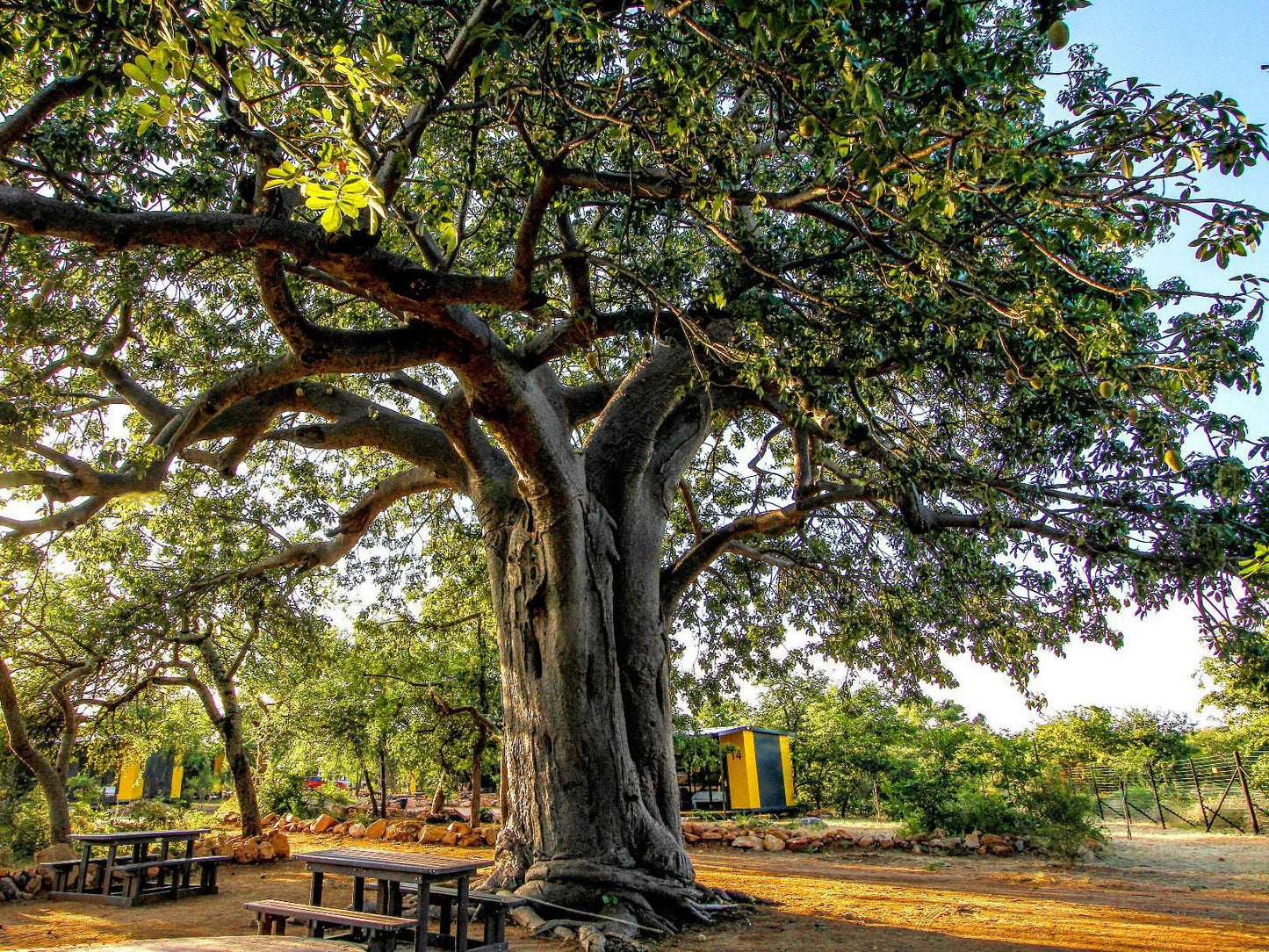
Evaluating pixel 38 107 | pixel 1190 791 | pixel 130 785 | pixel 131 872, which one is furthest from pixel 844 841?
pixel 130 785

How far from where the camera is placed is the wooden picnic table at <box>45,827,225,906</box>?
797cm

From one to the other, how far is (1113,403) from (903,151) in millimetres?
2789

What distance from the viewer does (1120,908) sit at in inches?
287

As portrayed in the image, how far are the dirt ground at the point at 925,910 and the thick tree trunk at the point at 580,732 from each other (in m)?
0.54

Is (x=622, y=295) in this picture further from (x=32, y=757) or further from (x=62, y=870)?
(x=32, y=757)

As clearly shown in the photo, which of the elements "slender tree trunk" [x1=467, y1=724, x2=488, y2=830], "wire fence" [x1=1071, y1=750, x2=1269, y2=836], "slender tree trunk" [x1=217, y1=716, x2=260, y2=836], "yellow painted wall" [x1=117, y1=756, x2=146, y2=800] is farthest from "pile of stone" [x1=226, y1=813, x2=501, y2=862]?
"yellow painted wall" [x1=117, y1=756, x2=146, y2=800]

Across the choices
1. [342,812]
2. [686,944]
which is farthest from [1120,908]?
[342,812]

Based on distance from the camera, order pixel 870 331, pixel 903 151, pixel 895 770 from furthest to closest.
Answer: pixel 895 770, pixel 870 331, pixel 903 151

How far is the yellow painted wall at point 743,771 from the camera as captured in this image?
70.7 ft

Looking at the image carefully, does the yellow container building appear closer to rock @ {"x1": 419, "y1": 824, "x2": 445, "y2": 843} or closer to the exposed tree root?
rock @ {"x1": 419, "y1": 824, "x2": 445, "y2": 843}

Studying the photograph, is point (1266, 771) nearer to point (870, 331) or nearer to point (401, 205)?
point (870, 331)

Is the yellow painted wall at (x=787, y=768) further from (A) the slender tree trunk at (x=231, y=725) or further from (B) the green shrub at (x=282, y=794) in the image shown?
(A) the slender tree trunk at (x=231, y=725)

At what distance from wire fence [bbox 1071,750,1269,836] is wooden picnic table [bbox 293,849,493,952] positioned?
1553 centimetres

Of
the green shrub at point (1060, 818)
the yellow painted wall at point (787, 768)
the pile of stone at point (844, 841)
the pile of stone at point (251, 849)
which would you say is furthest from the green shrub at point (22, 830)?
the yellow painted wall at point (787, 768)
